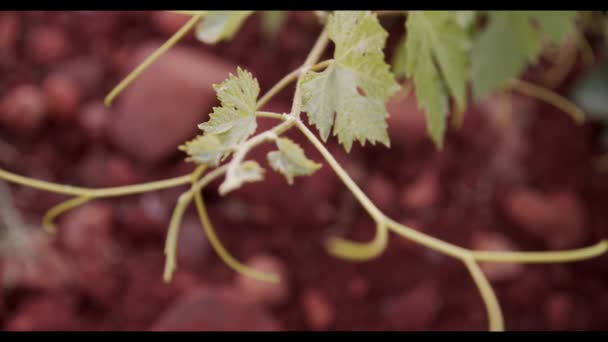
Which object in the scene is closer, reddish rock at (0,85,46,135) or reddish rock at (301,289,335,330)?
reddish rock at (301,289,335,330)

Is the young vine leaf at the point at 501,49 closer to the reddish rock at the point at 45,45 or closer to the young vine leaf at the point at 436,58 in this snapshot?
the young vine leaf at the point at 436,58

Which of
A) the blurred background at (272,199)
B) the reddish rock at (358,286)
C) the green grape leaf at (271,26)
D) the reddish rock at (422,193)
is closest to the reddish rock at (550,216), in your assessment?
the blurred background at (272,199)

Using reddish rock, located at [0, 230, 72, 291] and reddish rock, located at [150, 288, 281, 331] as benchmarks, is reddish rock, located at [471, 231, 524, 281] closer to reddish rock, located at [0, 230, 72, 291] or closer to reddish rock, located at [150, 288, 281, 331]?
reddish rock, located at [150, 288, 281, 331]

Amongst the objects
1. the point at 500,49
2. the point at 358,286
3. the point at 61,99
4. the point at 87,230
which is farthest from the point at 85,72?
the point at 500,49

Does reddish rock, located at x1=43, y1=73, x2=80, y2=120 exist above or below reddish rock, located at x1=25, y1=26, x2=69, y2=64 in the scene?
below

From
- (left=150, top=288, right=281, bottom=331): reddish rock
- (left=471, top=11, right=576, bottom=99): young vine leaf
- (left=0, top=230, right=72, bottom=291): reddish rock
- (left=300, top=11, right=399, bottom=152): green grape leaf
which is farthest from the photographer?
(left=0, top=230, right=72, bottom=291): reddish rock

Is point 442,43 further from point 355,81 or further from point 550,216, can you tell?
point 550,216

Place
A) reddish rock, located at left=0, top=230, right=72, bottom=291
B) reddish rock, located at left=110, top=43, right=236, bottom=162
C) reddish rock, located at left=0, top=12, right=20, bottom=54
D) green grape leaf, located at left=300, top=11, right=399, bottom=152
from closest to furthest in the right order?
green grape leaf, located at left=300, top=11, right=399, bottom=152, reddish rock, located at left=0, top=230, right=72, bottom=291, reddish rock, located at left=110, top=43, right=236, bottom=162, reddish rock, located at left=0, top=12, right=20, bottom=54

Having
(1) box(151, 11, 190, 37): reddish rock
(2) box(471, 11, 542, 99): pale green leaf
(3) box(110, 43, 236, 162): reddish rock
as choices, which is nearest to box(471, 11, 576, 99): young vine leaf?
(2) box(471, 11, 542, 99): pale green leaf
